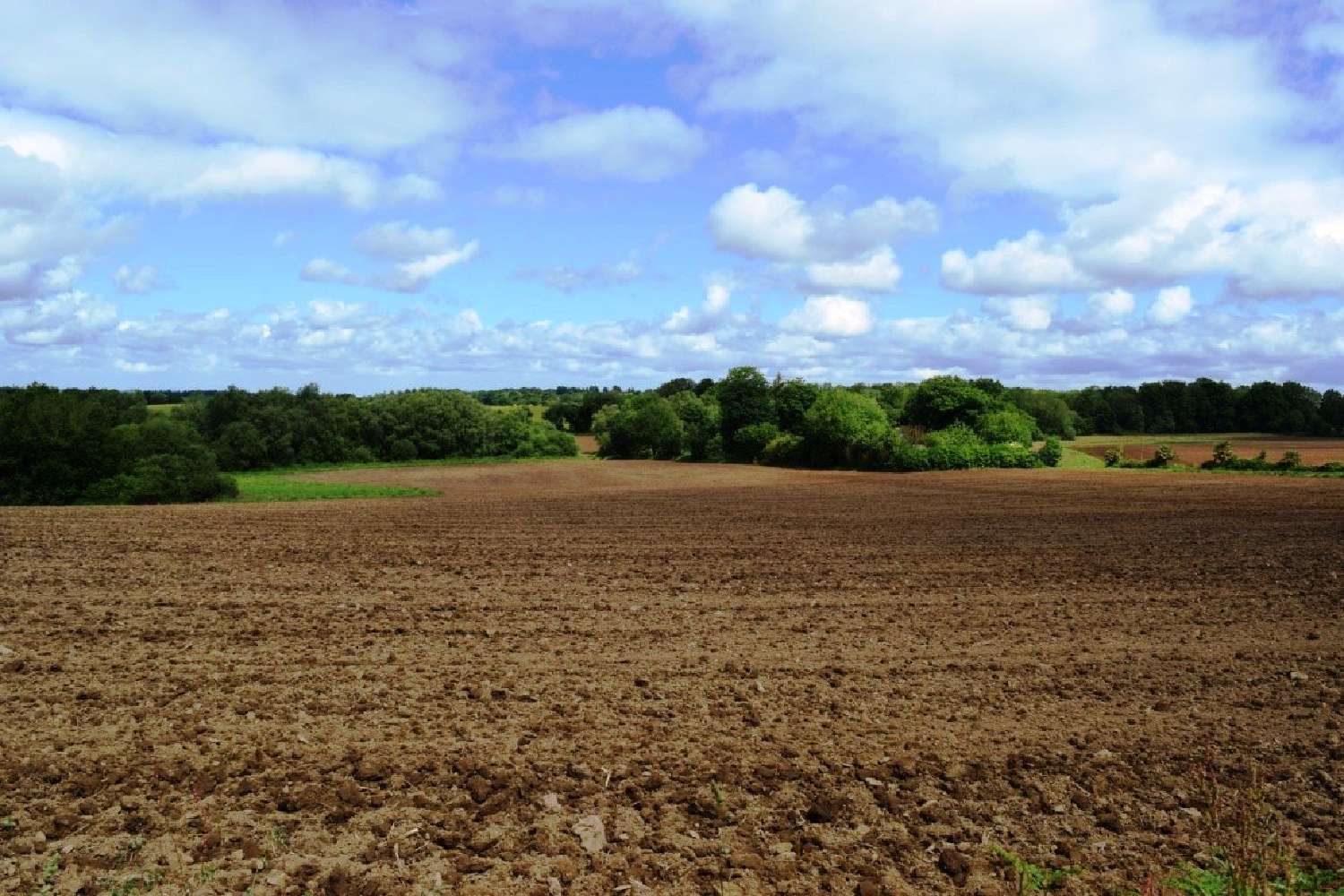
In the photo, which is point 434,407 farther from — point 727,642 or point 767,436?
point 727,642

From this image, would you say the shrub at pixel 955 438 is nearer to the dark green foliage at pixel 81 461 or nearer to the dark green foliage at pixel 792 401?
the dark green foliage at pixel 792 401

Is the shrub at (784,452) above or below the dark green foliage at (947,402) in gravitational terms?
below

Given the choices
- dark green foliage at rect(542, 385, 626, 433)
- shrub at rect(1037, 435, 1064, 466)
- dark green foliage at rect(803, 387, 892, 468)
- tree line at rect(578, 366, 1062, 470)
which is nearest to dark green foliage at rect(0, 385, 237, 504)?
dark green foliage at rect(803, 387, 892, 468)

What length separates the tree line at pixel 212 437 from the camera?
33.1 m

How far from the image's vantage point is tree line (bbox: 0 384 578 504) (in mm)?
33094

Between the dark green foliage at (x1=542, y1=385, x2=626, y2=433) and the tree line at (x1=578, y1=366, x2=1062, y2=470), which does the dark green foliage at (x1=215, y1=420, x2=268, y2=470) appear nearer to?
the tree line at (x1=578, y1=366, x2=1062, y2=470)

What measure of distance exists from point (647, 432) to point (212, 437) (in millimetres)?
32338

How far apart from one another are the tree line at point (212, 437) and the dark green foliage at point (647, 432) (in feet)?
16.5

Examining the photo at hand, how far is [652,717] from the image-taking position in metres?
7.76

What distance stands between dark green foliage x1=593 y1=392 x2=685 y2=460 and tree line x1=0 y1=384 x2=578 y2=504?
503 centimetres

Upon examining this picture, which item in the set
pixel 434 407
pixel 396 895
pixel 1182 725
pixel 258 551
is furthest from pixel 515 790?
pixel 434 407

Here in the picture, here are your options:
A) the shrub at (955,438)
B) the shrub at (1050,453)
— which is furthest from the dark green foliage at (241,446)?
the shrub at (1050,453)

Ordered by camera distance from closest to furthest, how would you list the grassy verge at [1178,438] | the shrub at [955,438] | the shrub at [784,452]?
the shrub at [955,438] → the shrub at [784,452] → the grassy verge at [1178,438]

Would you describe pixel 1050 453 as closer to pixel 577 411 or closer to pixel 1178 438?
pixel 1178 438
